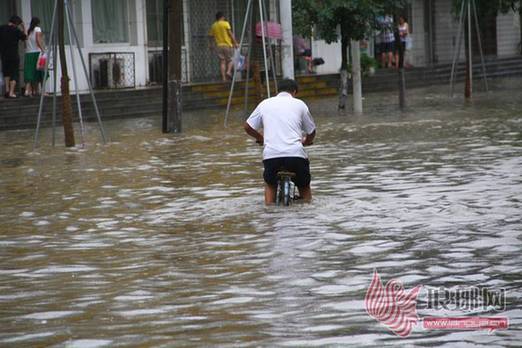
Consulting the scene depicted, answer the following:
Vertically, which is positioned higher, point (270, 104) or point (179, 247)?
point (270, 104)

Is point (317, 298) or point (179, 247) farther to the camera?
point (179, 247)

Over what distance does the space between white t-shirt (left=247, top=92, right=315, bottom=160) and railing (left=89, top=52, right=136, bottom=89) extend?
773 inches

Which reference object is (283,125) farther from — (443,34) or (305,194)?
(443,34)

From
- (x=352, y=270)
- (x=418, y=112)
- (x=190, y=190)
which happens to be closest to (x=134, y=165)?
(x=190, y=190)

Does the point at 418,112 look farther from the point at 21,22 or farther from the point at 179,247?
the point at 179,247

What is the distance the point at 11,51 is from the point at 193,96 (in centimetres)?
519

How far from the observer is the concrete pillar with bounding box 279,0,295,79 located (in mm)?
26875

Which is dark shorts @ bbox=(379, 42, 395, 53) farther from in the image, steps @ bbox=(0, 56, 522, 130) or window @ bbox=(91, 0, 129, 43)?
window @ bbox=(91, 0, 129, 43)

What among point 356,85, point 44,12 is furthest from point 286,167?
point 44,12

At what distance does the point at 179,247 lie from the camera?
1065cm

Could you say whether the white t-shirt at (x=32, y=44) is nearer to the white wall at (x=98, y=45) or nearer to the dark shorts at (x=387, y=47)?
the white wall at (x=98, y=45)

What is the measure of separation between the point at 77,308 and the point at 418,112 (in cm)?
1954

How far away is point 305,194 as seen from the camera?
42.8 feet

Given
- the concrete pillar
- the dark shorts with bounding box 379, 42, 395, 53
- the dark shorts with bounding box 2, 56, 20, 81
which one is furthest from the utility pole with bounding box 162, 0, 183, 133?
the dark shorts with bounding box 379, 42, 395, 53
